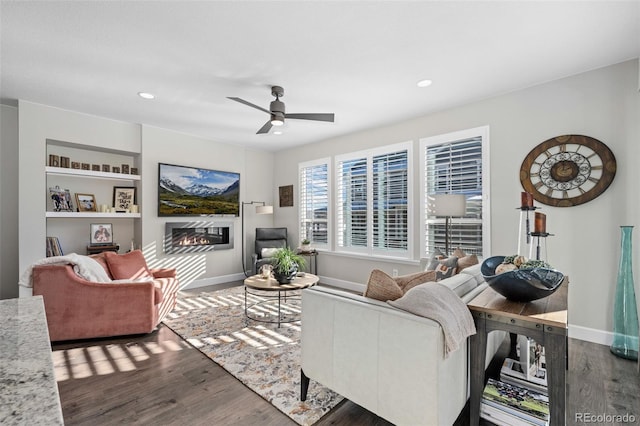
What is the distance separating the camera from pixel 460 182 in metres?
3.98

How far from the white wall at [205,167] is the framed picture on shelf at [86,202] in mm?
679

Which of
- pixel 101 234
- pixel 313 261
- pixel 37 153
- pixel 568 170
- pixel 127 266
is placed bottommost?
pixel 313 261

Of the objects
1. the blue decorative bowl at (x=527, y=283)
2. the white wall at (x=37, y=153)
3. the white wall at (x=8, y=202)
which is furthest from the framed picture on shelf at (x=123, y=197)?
the blue decorative bowl at (x=527, y=283)

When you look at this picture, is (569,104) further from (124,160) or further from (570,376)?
(124,160)

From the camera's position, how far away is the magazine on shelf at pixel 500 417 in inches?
64.8

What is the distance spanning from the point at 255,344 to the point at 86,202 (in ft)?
11.7

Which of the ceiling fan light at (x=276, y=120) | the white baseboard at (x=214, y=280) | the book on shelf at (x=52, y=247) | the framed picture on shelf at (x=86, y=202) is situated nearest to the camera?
the ceiling fan light at (x=276, y=120)

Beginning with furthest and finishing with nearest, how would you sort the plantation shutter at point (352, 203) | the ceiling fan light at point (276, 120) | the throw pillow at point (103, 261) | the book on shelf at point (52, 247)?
the plantation shutter at point (352, 203) < the book on shelf at point (52, 247) < the throw pillow at point (103, 261) < the ceiling fan light at point (276, 120)

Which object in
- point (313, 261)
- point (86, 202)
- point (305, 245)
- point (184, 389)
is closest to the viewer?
point (184, 389)

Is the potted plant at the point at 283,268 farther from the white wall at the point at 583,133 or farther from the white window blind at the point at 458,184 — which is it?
the white wall at the point at 583,133

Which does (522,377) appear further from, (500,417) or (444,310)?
(444,310)

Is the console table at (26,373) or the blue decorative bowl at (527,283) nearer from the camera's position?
the console table at (26,373)

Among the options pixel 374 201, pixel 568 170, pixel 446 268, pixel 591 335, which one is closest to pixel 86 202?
pixel 374 201

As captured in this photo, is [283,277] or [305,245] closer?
[283,277]
